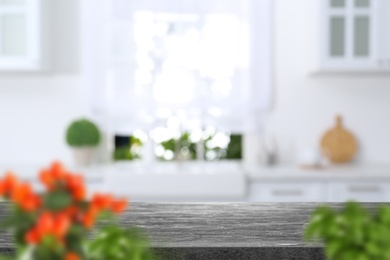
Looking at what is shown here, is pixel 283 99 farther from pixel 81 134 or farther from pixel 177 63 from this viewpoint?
pixel 81 134

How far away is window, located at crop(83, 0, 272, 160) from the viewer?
4.27 metres

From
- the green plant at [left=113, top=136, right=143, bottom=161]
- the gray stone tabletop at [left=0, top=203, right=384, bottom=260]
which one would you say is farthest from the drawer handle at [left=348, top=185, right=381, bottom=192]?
the gray stone tabletop at [left=0, top=203, right=384, bottom=260]

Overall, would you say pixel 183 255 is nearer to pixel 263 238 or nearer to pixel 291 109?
pixel 263 238

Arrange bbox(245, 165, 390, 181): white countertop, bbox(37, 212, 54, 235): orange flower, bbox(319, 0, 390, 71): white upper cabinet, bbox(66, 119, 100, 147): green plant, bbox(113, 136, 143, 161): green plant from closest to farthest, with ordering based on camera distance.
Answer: bbox(37, 212, 54, 235): orange flower → bbox(245, 165, 390, 181): white countertop → bbox(319, 0, 390, 71): white upper cabinet → bbox(66, 119, 100, 147): green plant → bbox(113, 136, 143, 161): green plant

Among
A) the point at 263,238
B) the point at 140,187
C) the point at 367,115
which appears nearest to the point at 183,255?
the point at 263,238

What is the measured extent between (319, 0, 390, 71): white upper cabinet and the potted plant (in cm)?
146

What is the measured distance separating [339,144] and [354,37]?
0.70 meters

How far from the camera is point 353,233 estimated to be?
0.42m

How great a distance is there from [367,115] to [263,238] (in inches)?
126

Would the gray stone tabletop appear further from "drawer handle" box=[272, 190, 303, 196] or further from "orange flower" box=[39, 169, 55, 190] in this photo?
"drawer handle" box=[272, 190, 303, 196]

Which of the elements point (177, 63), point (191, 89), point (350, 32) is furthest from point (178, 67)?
point (350, 32)

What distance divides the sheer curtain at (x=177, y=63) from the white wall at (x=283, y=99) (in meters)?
0.11

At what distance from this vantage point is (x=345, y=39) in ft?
13.1

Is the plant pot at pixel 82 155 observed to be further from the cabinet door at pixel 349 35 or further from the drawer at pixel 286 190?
the cabinet door at pixel 349 35
